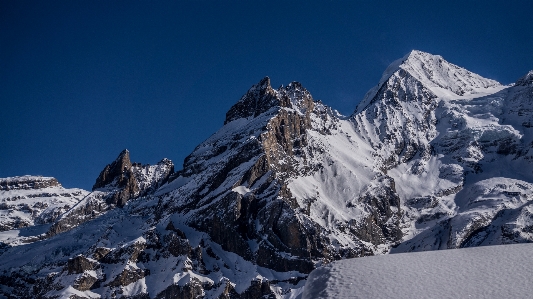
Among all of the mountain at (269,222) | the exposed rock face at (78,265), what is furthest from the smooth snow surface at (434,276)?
the exposed rock face at (78,265)

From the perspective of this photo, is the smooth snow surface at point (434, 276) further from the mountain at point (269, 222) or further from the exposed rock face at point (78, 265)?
the exposed rock face at point (78, 265)

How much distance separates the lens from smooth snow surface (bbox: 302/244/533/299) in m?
16.1

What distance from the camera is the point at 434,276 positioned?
55.9 feet

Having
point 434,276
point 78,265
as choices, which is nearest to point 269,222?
point 78,265

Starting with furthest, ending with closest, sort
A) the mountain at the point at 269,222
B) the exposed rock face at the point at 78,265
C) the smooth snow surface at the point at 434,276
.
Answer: the exposed rock face at the point at 78,265 < the mountain at the point at 269,222 < the smooth snow surface at the point at 434,276

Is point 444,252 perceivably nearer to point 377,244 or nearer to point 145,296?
point 145,296

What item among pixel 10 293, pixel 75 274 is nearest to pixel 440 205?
pixel 75 274

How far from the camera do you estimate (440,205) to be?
598 feet

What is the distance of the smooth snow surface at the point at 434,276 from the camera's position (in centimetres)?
1611

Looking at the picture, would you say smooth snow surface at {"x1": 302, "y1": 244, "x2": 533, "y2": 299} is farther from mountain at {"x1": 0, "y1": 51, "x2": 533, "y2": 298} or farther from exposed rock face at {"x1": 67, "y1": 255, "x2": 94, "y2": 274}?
exposed rock face at {"x1": 67, "y1": 255, "x2": 94, "y2": 274}

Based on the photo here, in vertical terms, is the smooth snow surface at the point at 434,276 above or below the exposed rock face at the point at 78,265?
below

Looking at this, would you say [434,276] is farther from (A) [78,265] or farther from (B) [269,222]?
(A) [78,265]

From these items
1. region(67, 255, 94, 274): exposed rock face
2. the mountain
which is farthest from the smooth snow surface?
region(67, 255, 94, 274): exposed rock face

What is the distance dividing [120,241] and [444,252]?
149 meters
